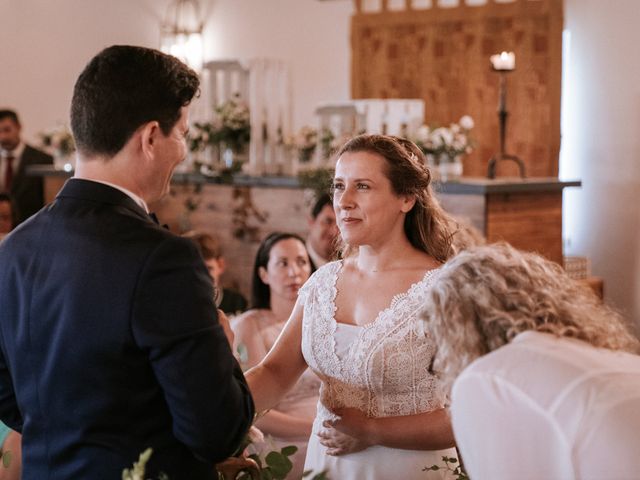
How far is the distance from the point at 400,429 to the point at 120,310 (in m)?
0.98

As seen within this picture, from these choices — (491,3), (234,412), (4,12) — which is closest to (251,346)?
(234,412)

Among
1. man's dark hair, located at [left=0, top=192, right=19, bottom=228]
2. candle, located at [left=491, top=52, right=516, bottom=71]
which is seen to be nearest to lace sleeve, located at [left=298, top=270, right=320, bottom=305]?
man's dark hair, located at [left=0, top=192, right=19, bottom=228]

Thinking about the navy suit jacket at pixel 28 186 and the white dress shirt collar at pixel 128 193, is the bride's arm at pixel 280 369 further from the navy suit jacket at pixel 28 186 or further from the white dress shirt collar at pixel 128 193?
the navy suit jacket at pixel 28 186

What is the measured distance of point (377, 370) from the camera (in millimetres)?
2350

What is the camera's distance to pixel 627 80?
22.7 feet

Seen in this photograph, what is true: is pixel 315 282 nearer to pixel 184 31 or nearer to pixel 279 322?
pixel 279 322

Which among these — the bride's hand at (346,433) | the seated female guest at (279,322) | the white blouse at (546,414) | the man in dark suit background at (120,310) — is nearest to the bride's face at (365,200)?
the bride's hand at (346,433)

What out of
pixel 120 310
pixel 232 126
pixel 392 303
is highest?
pixel 232 126

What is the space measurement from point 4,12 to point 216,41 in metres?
2.44

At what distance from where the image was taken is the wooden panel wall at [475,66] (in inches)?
288

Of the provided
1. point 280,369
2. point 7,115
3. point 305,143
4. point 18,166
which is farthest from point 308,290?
point 7,115

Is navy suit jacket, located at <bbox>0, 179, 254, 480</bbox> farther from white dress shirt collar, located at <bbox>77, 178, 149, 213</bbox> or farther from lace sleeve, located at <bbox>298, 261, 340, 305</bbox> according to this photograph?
lace sleeve, located at <bbox>298, 261, 340, 305</bbox>

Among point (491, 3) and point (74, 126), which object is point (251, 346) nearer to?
point (74, 126)

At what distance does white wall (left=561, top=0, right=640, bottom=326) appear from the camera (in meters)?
6.91
